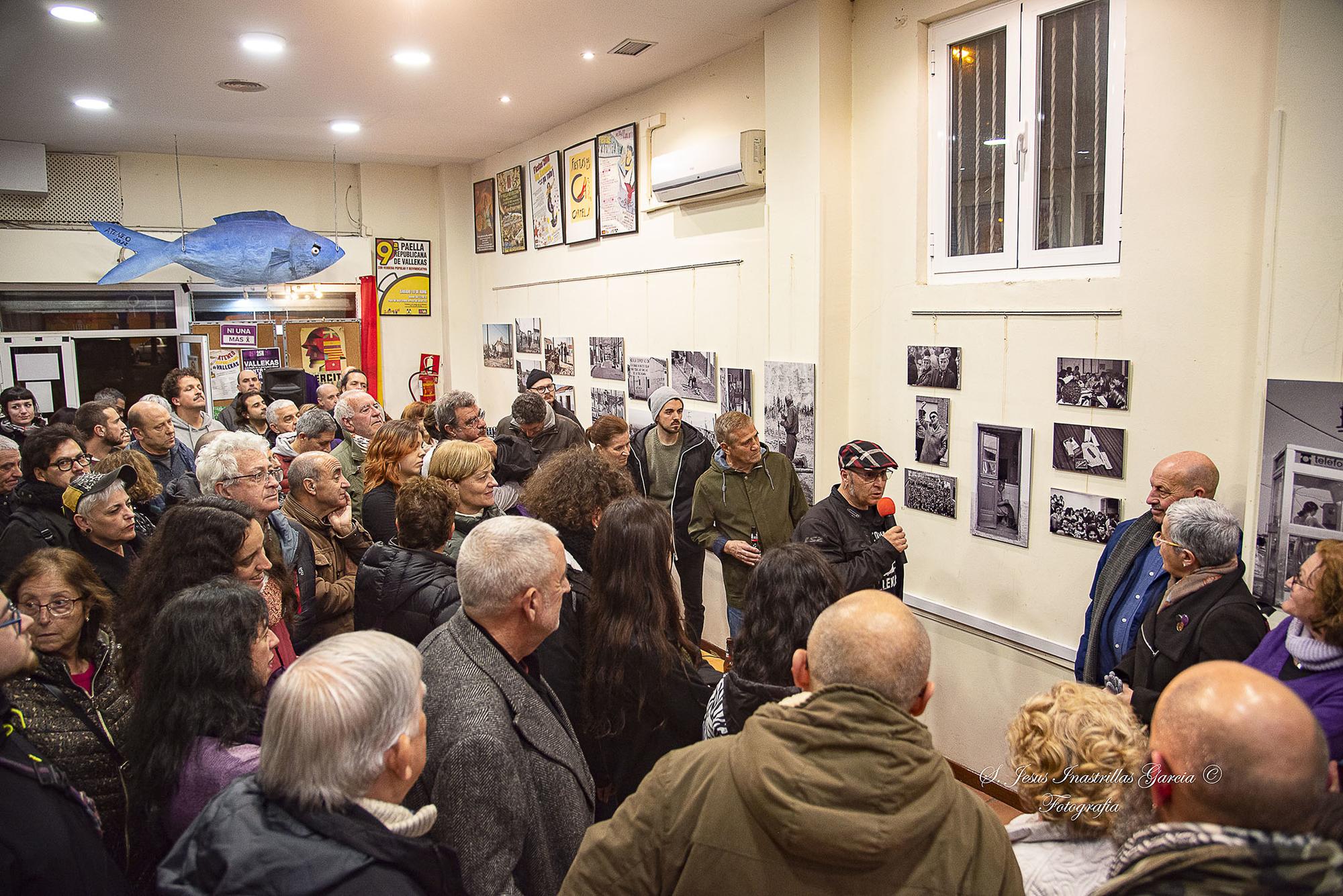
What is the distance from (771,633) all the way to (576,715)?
0.59 meters

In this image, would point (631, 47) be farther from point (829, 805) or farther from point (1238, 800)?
point (1238, 800)

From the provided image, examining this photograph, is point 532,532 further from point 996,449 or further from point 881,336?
point 881,336

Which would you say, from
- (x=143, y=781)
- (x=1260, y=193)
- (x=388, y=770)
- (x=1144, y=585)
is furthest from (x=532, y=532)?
(x=1260, y=193)

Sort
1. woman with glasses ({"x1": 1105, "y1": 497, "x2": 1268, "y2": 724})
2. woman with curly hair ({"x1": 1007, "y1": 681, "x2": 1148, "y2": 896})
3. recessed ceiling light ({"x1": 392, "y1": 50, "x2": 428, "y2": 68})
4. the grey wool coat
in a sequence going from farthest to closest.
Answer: recessed ceiling light ({"x1": 392, "y1": 50, "x2": 428, "y2": 68}), woman with glasses ({"x1": 1105, "y1": 497, "x2": 1268, "y2": 724}), the grey wool coat, woman with curly hair ({"x1": 1007, "y1": 681, "x2": 1148, "y2": 896})

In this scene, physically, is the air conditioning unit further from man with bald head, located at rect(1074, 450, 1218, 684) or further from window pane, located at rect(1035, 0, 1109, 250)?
man with bald head, located at rect(1074, 450, 1218, 684)

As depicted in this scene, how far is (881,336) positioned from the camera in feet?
14.5

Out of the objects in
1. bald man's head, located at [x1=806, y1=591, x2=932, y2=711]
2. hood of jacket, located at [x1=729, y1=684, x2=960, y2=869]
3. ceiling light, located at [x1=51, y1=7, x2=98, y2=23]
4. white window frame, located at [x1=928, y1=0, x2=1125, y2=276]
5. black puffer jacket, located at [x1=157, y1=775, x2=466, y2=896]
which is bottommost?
black puffer jacket, located at [x1=157, y1=775, x2=466, y2=896]

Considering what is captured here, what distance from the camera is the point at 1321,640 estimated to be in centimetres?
202

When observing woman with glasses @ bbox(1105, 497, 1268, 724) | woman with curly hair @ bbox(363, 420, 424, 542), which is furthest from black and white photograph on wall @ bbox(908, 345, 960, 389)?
woman with curly hair @ bbox(363, 420, 424, 542)

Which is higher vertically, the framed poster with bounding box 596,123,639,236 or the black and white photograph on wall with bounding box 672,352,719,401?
the framed poster with bounding box 596,123,639,236

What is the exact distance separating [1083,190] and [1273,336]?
1006 millimetres

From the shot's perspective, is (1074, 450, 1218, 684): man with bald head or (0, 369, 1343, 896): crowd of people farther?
(1074, 450, 1218, 684): man with bald head

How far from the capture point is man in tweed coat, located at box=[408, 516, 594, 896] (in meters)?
1.61

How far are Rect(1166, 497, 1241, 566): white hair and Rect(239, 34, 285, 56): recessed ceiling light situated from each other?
5.18 meters
